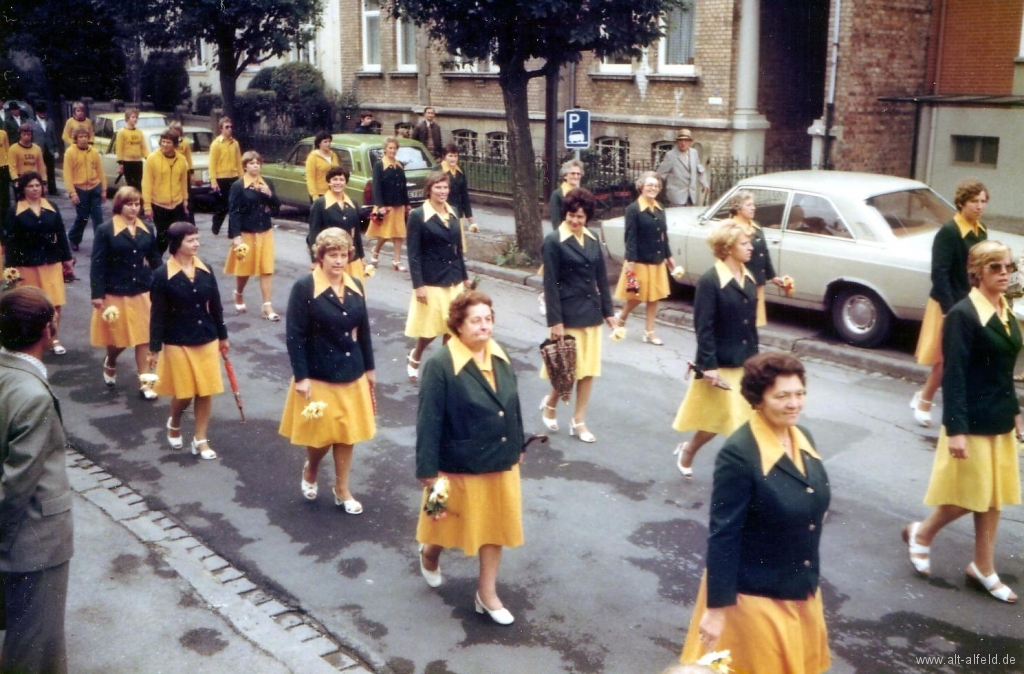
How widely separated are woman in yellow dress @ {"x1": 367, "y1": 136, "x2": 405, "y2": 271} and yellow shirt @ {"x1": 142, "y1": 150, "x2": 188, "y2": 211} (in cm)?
255

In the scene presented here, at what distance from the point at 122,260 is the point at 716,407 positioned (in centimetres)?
543

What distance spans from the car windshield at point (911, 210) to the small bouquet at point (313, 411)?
6.68 metres

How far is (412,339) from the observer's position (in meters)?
11.9

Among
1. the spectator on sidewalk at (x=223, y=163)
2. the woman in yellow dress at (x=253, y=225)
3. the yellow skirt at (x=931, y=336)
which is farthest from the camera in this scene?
the spectator on sidewalk at (x=223, y=163)

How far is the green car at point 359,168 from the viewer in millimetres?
17750

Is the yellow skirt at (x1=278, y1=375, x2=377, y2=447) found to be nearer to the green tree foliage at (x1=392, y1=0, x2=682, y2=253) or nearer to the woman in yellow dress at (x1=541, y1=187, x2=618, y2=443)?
the woman in yellow dress at (x1=541, y1=187, x2=618, y2=443)

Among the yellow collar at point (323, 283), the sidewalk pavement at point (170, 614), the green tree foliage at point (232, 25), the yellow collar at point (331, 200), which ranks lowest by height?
the sidewalk pavement at point (170, 614)

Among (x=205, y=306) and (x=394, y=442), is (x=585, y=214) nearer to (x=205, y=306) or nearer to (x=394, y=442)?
(x=394, y=442)

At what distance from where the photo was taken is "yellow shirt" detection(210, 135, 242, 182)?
17.7 metres

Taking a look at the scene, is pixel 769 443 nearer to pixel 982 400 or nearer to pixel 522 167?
pixel 982 400

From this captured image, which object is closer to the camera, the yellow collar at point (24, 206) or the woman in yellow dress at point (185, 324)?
the woman in yellow dress at point (185, 324)

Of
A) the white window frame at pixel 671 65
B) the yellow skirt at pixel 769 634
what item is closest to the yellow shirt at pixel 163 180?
the white window frame at pixel 671 65

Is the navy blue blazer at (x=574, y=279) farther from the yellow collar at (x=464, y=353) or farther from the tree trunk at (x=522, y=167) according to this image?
the tree trunk at (x=522, y=167)

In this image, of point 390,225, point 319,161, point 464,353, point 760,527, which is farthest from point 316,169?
point 760,527
